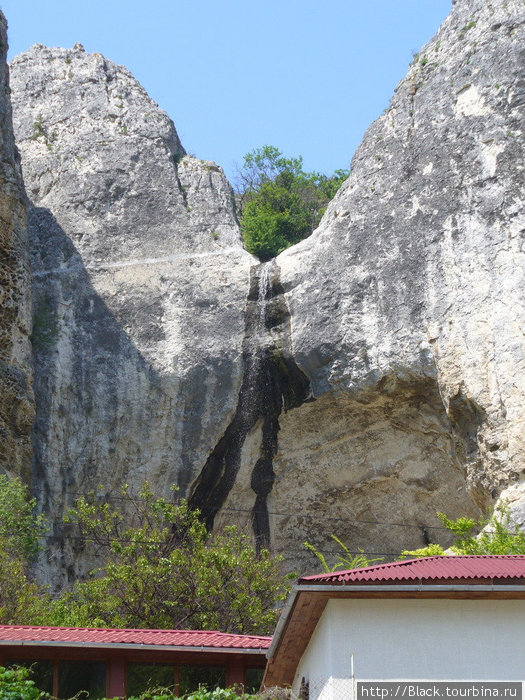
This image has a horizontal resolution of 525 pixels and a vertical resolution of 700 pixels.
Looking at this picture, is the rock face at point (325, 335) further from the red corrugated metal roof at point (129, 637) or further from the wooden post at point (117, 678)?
the wooden post at point (117, 678)

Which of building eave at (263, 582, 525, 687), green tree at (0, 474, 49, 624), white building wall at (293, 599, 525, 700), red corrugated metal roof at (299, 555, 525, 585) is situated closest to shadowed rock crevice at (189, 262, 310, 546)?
green tree at (0, 474, 49, 624)

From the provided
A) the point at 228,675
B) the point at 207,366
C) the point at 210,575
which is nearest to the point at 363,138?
the point at 207,366

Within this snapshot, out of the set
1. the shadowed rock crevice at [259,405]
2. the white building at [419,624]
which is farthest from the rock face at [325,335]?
the white building at [419,624]

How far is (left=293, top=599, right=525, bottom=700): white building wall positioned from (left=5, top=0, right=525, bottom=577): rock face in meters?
9.98

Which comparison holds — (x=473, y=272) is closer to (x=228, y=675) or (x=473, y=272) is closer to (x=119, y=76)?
(x=228, y=675)

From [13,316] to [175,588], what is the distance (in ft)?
23.8

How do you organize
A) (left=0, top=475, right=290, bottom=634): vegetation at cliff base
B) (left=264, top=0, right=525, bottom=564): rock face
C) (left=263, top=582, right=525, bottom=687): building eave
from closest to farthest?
(left=263, top=582, right=525, bottom=687): building eave, (left=0, top=475, right=290, bottom=634): vegetation at cliff base, (left=264, top=0, right=525, bottom=564): rock face

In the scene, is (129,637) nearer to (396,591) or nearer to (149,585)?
(396,591)

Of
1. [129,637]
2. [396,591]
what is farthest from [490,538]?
[396,591]

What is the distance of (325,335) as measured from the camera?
23.2 meters

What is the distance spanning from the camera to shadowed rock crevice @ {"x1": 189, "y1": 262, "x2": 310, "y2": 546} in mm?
23875

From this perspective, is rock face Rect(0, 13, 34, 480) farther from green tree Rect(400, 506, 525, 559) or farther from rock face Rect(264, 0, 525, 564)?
green tree Rect(400, 506, 525, 559)

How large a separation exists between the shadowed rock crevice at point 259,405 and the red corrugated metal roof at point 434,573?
1166 cm

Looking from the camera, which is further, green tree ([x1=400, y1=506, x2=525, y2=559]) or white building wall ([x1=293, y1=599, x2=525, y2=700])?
green tree ([x1=400, y1=506, x2=525, y2=559])
